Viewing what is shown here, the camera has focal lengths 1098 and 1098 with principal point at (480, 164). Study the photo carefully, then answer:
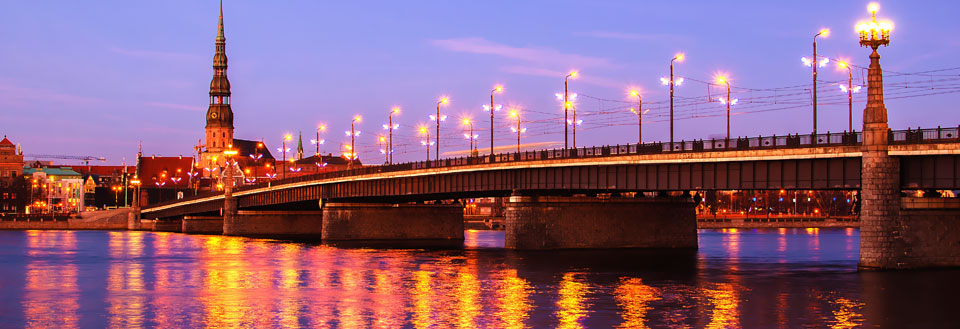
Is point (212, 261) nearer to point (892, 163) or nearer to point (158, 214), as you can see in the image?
point (892, 163)

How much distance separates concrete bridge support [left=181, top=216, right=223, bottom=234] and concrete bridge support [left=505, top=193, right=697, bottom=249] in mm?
85866

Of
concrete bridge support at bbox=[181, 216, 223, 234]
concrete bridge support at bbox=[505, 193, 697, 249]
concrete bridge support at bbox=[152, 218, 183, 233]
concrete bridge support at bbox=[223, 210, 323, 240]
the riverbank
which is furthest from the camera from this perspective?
concrete bridge support at bbox=[152, 218, 183, 233]

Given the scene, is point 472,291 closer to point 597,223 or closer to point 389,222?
point 597,223

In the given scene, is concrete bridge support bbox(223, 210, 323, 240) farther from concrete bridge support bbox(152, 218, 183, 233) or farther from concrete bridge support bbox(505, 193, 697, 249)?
concrete bridge support bbox(505, 193, 697, 249)

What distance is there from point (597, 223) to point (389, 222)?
34.8 m

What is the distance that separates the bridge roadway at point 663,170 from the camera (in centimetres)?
5584

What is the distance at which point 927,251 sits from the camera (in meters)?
57.5

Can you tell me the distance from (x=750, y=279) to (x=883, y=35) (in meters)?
14.9

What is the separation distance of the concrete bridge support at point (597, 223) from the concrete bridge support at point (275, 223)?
59.0 meters

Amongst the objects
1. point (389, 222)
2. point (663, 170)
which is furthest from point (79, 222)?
point (663, 170)

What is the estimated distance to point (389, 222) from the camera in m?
116

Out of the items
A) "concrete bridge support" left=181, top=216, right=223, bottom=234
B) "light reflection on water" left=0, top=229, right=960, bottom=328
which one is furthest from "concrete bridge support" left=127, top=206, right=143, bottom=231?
"light reflection on water" left=0, top=229, right=960, bottom=328

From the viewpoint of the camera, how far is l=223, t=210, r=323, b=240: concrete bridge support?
462 ft

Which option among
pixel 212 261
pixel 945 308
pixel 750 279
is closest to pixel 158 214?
pixel 212 261
